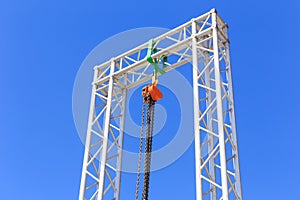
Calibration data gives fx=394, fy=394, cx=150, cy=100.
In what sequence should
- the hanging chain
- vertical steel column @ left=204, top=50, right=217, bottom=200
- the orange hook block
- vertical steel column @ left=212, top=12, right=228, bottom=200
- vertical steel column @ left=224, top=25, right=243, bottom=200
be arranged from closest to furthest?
vertical steel column @ left=212, top=12, right=228, bottom=200 → vertical steel column @ left=224, top=25, right=243, bottom=200 → vertical steel column @ left=204, top=50, right=217, bottom=200 → the hanging chain → the orange hook block

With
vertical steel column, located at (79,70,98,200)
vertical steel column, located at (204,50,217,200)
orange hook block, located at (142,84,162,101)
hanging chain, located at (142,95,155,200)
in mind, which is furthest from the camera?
vertical steel column, located at (79,70,98,200)

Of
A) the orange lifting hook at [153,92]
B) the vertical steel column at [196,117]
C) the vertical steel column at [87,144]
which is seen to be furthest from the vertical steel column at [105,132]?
the vertical steel column at [196,117]

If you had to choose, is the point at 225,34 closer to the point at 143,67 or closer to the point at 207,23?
the point at 207,23

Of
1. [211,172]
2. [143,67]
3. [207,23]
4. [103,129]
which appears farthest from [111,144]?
[207,23]

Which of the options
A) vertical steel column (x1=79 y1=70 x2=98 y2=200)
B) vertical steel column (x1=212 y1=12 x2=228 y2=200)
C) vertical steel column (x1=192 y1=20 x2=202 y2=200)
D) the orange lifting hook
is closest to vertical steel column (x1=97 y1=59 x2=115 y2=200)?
vertical steel column (x1=79 y1=70 x2=98 y2=200)

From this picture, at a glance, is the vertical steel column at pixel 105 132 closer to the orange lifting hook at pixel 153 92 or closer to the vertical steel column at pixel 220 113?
the orange lifting hook at pixel 153 92

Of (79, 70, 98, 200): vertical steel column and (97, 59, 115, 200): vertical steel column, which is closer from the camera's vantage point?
(97, 59, 115, 200): vertical steel column

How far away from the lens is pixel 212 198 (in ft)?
24.4

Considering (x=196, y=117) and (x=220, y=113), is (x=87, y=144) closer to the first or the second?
(x=196, y=117)

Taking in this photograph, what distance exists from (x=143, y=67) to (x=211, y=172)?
3552 millimetres

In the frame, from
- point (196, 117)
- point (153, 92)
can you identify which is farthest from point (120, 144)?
point (196, 117)

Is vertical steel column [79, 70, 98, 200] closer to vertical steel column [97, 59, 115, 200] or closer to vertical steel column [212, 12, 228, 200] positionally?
vertical steel column [97, 59, 115, 200]

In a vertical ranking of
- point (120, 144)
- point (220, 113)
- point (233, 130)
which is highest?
point (120, 144)

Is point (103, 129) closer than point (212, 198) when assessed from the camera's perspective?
No
